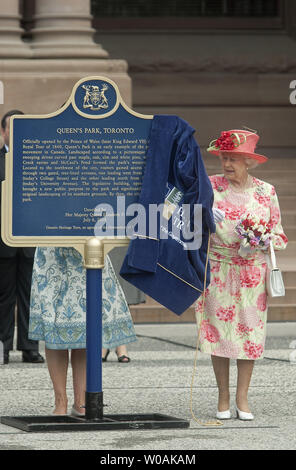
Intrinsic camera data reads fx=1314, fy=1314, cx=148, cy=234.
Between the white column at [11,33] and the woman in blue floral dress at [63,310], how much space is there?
8.32 m

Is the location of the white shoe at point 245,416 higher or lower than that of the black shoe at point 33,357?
lower

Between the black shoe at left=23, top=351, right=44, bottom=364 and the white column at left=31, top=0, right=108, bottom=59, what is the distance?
19.5 feet

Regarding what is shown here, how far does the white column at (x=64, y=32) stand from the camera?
1612 centimetres

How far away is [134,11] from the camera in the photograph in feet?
65.6

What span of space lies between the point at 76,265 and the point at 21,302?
3.11 meters

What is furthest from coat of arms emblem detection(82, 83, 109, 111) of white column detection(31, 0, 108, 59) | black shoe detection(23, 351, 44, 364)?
white column detection(31, 0, 108, 59)

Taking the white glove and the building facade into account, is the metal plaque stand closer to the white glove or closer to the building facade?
the white glove

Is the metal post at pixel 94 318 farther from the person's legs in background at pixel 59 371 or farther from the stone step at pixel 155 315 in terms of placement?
the stone step at pixel 155 315

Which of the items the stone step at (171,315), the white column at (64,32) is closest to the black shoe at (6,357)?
the stone step at (171,315)

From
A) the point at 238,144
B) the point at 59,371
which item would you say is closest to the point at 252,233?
the point at 238,144

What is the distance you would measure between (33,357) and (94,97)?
3693 millimetres

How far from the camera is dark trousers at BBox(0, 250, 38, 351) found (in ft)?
36.7

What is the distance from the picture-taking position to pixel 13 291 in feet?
36.9

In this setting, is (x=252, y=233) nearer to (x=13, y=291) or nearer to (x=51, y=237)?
(x=51, y=237)
